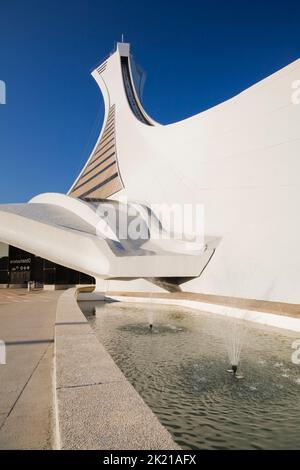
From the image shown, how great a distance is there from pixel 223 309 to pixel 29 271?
67.6ft

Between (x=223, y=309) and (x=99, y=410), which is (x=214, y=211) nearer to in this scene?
(x=223, y=309)

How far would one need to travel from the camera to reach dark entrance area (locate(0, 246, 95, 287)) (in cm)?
2514

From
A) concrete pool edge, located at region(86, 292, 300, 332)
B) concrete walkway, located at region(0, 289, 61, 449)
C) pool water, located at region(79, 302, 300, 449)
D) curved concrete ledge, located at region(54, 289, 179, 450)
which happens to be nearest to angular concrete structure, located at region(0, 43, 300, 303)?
concrete pool edge, located at region(86, 292, 300, 332)

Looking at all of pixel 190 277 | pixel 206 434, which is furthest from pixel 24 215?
pixel 206 434

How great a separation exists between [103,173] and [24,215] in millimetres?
11087

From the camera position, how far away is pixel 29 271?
89.8 ft

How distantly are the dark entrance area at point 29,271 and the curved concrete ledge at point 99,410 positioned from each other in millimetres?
21864

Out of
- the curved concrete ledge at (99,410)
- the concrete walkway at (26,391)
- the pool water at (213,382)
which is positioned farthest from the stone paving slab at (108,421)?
the pool water at (213,382)

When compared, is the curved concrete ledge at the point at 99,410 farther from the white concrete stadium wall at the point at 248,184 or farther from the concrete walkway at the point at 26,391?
the white concrete stadium wall at the point at 248,184

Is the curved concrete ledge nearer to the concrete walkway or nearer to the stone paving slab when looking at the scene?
the stone paving slab

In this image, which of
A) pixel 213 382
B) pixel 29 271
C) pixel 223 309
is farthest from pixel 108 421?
pixel 29 271

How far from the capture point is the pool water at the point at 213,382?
2.98 m

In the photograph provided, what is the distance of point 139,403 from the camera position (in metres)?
2.56
